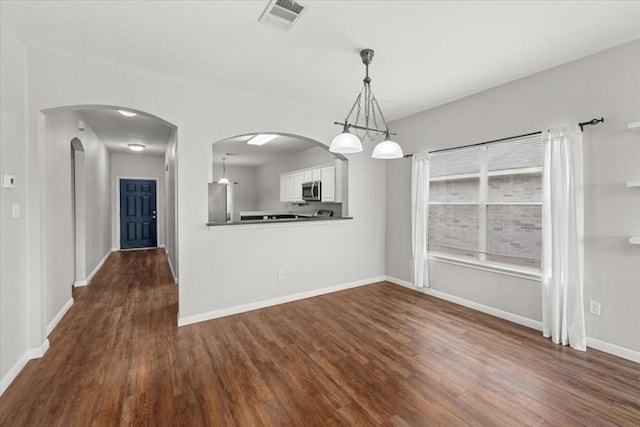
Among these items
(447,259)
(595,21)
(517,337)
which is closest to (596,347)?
(517,337)

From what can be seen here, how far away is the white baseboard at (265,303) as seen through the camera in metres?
3.41

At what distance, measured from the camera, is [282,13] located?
2.19 m

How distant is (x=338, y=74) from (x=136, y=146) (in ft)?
19.6

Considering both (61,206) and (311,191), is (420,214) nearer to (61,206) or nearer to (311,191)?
(311,191)

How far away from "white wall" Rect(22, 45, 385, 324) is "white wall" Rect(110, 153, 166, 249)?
20.2 feet

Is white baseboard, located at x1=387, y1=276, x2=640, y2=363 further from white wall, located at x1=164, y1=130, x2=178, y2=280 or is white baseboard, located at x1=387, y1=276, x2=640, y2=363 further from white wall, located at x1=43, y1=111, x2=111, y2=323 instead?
white wall, located at x1=43, y1=111, x2=111, y2=323

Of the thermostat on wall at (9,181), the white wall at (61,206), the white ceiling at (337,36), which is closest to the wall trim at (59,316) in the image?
the white wall at (61,206)

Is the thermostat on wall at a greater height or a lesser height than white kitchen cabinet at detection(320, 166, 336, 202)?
lesser

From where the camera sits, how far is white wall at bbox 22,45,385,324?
2.78 meters

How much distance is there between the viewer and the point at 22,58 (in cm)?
248

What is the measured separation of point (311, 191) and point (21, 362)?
4904 mm

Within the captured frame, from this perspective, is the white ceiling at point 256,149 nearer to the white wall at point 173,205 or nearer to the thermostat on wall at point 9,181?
the white wall at point 173,205

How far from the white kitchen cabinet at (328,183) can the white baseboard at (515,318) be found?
1.90m

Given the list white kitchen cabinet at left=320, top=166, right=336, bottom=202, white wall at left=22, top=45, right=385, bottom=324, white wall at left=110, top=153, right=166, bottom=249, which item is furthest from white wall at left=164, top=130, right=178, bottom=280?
white wall at left=110, top=153, right=166, bottom=249
